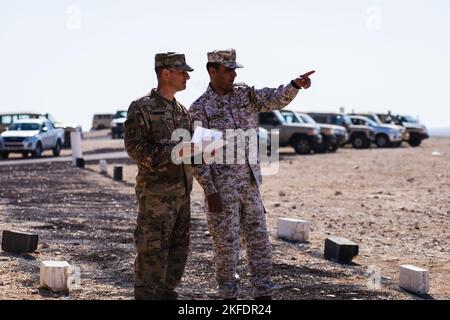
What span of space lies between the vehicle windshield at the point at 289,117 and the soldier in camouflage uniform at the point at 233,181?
30869 mm

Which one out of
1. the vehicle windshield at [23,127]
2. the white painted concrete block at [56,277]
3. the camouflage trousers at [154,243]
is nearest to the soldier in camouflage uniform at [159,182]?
the camouflage trousers at [154,243]

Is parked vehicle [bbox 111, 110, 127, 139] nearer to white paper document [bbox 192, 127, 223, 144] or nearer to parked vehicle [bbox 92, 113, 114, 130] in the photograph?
parked vehicle [bbox 92, 113, 114, 130]

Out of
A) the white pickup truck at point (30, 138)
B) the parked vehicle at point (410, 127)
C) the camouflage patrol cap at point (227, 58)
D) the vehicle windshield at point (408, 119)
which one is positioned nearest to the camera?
the camouflage patrol cap at point (227, 58)

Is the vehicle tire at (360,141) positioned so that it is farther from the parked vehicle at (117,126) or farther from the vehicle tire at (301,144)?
the parked vehicle at (117,126)

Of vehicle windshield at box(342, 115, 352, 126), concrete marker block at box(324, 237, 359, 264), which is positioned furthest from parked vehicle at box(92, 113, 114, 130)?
concrete marker block at box(324, 237, 359, 264)

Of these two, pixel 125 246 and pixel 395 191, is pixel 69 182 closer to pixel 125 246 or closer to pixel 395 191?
pixel 395 191

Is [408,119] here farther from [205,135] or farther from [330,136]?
[205,135]

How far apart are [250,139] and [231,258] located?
33.5 inches

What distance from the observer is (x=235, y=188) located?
674 centimetres

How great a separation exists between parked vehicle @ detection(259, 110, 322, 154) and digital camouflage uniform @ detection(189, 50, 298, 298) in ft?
97.7

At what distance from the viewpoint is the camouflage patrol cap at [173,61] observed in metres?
6.20

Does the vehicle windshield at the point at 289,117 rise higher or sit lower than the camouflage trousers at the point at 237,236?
higher

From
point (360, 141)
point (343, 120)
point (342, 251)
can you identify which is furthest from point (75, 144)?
point (360, 141)
